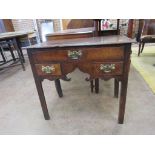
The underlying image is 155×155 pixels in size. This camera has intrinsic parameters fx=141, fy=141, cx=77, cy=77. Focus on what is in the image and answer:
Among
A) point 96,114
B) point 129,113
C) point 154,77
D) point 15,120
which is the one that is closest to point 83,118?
point 96,114

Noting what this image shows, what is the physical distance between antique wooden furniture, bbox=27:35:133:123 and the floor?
0.98ft

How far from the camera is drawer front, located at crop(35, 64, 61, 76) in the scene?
107 cm

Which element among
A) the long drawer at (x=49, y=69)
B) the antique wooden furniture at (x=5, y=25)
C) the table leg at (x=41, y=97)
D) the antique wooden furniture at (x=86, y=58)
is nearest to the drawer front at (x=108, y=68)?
the antique wooden furniture at (x=86, y=58)

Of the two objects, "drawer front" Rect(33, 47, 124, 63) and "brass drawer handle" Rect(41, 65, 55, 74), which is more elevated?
"drawer front" Rect(33, 47, 124, 63)

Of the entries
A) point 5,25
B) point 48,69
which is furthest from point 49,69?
point 5,25

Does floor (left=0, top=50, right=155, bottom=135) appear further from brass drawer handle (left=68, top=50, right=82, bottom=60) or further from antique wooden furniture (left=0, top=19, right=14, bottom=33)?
antique wooden furniture (left=0, top=19, right=14, bottom=33)

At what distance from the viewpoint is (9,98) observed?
5.90ft

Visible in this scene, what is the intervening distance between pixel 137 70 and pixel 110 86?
0.77 metres

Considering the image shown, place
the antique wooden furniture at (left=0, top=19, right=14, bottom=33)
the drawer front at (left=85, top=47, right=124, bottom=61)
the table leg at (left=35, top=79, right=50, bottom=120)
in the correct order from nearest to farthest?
the drawer front at (left=85, top=47, right=124, bottom=61) → the table leg at (left=35, top=79, right=50, bottom=120) → the antique wooden furniture at (left=0, top=19, right=14, bottom=33)

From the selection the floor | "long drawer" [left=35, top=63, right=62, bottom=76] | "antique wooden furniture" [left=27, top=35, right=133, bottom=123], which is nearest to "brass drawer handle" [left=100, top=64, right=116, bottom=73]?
"antique wooden furniture" [left=27, top=35, right=133, bottom=123]

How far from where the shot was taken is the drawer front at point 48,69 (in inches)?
42.0

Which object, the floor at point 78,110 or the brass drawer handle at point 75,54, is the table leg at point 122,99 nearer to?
the floor at point 78,110

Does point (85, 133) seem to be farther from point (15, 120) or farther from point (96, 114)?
point (15, 120)

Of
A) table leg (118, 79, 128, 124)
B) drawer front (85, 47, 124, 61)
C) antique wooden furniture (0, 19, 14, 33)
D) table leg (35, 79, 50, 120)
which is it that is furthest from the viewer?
antique wooden furniture (0, 19, 14, 33)
